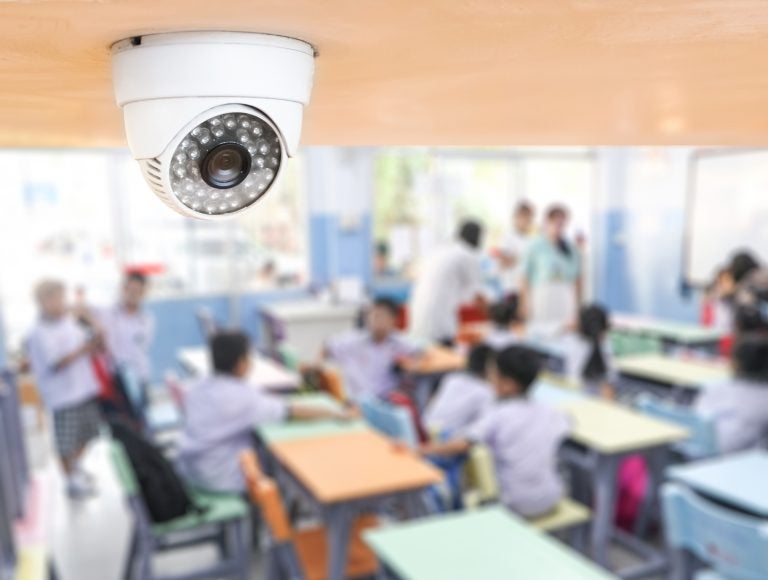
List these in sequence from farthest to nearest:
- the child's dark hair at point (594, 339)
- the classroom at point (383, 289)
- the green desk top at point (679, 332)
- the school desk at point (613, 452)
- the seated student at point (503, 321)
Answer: the green desk top at point (679, 332)
the seated student at point (503, 321)
the child's dark hair at point (594, 339)
the school desk at point (613, 452)
the classroom at point (383, 289)

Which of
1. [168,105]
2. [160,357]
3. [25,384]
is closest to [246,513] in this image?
[168,105]

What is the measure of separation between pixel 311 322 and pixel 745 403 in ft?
14.8

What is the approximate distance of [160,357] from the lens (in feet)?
24.4

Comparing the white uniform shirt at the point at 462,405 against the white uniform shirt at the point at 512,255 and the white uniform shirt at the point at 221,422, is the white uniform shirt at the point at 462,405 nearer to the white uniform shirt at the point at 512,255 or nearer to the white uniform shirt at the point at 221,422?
the white uniform shirt at the point at 221,422

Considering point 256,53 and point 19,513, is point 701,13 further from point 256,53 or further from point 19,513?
point 19,513

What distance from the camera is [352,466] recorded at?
110 inches

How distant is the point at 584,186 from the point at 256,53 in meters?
9.16

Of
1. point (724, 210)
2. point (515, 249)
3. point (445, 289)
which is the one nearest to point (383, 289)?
point (515, 249)

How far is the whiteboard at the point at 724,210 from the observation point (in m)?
7.09

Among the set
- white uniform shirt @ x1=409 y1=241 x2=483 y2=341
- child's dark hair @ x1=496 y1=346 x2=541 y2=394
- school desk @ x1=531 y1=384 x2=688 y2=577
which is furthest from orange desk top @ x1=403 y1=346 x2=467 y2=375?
child's dark hair @ x1=496 y1=346 x2=541 y2=394

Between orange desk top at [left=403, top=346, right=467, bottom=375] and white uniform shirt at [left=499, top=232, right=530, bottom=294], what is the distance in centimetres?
175

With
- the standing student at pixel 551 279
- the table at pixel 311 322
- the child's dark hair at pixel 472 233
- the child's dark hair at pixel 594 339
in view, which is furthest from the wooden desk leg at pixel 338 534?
the table at pixel 311 322

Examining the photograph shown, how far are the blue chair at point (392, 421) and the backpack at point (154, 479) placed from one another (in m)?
0.93

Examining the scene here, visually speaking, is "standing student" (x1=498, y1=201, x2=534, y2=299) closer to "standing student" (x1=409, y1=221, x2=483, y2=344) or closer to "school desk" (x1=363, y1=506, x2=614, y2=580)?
"standing student" (x1=409, y1=221, x2=483, y2=344)
